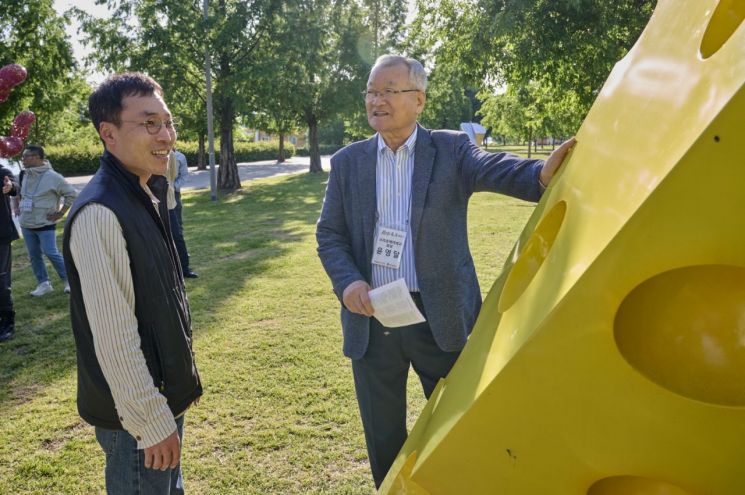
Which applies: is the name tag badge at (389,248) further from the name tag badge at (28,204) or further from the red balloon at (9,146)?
the name tag badge at (28,204)

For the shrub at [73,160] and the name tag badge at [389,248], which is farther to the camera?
the shrub at [73,160]

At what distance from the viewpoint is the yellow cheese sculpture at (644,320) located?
2.72 ft

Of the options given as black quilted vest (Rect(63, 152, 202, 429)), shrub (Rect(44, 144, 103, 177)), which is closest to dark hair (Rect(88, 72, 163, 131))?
black quilted vest (Rect(63, 152, 202, 429))

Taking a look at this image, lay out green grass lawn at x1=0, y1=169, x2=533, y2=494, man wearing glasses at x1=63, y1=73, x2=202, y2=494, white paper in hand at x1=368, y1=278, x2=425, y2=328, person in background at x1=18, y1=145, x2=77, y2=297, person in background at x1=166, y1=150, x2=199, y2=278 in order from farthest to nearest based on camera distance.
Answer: person in background at x1=166, y1=150, x2=199, y2=278 < person in background at x1=18, y1=145, x2=77, y2=297 < green grass lawn at x1=0, y1=169, x2=533, y2=494 < white paper in hand at x1=368, y1=278, x2=425, y2=328 < man wearing glasses at x1=63, y1=73, x2=202, y2=494

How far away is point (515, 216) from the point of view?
12.5m

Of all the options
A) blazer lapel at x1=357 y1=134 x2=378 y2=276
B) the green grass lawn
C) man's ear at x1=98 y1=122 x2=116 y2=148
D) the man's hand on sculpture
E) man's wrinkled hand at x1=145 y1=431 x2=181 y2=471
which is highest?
man's ear at x1=98 y1=122 x2=116 y2=148

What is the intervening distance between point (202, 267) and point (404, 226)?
6.35 metres

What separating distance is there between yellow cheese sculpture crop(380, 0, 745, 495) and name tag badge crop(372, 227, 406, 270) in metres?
1.02

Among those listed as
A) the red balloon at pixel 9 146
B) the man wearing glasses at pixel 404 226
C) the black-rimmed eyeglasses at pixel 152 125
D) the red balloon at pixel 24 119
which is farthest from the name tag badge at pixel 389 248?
the red balloon at pixel 24 119

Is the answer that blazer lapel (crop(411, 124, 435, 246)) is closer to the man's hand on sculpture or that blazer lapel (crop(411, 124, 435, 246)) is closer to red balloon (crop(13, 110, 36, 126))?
the man's hand on sculpture

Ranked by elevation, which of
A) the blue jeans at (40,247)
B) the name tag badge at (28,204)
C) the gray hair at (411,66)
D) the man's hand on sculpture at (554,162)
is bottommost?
the blue jeans at (40,247)

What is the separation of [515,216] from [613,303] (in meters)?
12.1

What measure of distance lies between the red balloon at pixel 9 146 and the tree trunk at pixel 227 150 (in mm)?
15109

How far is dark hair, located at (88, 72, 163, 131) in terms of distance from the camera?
5.50 ft
